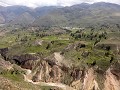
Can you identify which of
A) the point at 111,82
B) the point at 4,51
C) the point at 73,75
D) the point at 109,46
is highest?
the point at 109,46

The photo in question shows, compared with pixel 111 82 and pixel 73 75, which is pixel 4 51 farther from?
pixel 111 82

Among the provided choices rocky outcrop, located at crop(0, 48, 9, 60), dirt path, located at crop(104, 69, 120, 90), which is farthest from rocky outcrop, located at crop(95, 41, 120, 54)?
rocky outcrop, located at crop(0, 48, 9, 60)

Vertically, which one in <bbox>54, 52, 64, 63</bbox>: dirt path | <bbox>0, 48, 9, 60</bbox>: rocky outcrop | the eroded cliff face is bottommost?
<bbox>0, 48, 9, 60</bbox>: rocky outcrop

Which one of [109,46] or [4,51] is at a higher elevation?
[109,46]

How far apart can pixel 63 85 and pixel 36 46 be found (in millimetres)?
46432

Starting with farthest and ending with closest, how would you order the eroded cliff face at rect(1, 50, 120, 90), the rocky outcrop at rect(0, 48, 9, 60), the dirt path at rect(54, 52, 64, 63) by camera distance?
the rocky outcrop at rect(0, 48, 9, 60) → the dirt path at rect(54, 52, 64, 63) → the eroded cliff face at rect(1, 50, 120, 90)

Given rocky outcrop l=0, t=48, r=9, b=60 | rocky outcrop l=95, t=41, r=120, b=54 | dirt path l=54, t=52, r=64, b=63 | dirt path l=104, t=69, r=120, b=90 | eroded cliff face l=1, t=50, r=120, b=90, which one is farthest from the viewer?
rocky outcrop l=0, t=48, r=9, b=60

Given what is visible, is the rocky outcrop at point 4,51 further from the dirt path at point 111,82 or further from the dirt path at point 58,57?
the dirt path at point 111,82

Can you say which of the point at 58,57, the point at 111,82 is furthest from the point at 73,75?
the point at 111,82

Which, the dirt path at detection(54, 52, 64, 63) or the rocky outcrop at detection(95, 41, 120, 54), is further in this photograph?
the rocky outcrop at detection(95, 41, 120, 54)

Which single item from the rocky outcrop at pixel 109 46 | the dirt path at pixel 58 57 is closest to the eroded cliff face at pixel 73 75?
the dirt path at pixel 58 57

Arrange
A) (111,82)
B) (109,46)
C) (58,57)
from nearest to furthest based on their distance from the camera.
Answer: (111,82) < (58,57) < (109,46)

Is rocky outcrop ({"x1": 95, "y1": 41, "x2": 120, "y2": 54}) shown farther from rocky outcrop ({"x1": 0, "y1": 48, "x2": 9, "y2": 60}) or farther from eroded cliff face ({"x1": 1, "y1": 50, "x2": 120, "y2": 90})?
rocky outcrop ({"x1": 0, "y1": 48, "x2": 9, "y2": 60})

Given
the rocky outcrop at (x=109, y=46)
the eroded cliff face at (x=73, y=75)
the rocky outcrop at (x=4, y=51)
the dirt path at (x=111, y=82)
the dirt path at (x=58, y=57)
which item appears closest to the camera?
the eroded cliff face at (x=73, y=75)
